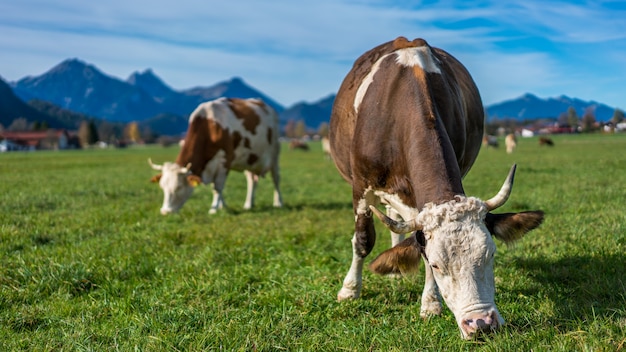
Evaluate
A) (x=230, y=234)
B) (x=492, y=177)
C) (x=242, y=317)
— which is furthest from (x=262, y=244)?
(x=492, y=177)

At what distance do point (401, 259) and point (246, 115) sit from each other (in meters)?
9.15

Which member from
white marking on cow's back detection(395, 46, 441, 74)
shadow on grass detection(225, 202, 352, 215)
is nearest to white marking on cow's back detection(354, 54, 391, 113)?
white marking on cow's back detection(395, 46, 441, 74)

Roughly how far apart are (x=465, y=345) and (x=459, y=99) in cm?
265

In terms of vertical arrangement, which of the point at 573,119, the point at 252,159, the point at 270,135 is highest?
the point at 573,119

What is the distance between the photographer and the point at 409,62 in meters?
4.93

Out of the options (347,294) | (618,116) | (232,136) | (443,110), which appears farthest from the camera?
(232,136)

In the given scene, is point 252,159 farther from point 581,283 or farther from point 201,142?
point 581,283

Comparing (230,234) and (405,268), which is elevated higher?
(405,268)

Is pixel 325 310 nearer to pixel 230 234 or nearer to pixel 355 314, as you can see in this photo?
pixel 355 314

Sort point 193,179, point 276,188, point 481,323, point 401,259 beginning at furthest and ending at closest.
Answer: point 276,188, point 193,179, point 401,259, point 481,323

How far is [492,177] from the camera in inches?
689

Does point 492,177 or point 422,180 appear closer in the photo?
point 422,180

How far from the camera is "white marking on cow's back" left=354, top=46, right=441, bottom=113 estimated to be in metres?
4.91

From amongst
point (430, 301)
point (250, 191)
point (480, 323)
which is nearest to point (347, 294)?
point (430, 301)
